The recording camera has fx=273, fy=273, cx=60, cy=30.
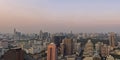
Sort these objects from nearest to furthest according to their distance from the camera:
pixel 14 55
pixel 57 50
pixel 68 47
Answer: pixel 14 55 → pixel 57 50 → pixel 68 47

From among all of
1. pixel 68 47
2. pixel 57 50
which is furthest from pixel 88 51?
pixel 57 50

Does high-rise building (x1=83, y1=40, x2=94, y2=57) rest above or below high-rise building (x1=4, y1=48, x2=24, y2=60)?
below

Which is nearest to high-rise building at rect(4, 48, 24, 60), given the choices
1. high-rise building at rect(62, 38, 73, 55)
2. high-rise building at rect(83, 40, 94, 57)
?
high-rise building at rect(83, 40, 94, 57)

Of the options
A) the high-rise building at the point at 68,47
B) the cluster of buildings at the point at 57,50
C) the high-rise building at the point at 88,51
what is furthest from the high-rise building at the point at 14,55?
the high-rise building at the point at 68,47

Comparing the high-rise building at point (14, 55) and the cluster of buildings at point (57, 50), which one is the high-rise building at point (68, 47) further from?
the high-rise building at point (14, 55)

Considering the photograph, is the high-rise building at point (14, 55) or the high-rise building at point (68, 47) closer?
the high-rise building at point (14, 55)

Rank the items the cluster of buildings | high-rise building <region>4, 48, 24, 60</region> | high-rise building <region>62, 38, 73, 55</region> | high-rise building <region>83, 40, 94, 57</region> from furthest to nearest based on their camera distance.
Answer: high-rise building <region>62, 38, 73, 55</region> < high-rise building <region>83, 40, 94, 57</region> < the cluster of buildings < high-rise building <region>4, 48, 24, 60</region>

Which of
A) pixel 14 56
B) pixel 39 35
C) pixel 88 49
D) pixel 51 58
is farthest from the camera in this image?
pixel 39 35

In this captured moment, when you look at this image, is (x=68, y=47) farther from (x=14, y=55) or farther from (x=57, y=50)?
(x=14, y=55)

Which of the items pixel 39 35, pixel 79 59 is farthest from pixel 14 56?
pixel 39 35

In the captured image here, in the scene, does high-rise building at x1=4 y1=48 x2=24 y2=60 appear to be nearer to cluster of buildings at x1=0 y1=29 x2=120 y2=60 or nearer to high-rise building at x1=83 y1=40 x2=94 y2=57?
cluster of buildings at x1=0 y1=29 x2=120 y2=60

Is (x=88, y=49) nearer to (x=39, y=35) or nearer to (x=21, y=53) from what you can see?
(x=39, y=35)
